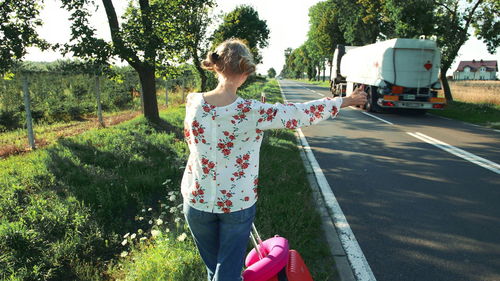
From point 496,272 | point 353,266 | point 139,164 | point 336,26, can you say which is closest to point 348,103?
point 353,266

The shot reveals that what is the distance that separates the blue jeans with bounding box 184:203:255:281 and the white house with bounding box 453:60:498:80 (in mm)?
125982

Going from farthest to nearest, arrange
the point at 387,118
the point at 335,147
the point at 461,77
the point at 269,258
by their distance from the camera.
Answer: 1. the point at 461,77
2. the point at 387,118
3. the point at 335,147
4. the point at 269,258

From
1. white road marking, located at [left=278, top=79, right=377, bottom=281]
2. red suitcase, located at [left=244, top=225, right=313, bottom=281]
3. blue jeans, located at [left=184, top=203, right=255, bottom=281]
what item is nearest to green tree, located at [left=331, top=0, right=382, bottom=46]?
white road marking, located at [left=278, top=79, right=377, bottom=281]

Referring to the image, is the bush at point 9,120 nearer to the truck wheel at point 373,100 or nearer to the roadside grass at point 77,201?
the roadside grass at point 77,201

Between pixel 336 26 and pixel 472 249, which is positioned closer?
pixel 472 249

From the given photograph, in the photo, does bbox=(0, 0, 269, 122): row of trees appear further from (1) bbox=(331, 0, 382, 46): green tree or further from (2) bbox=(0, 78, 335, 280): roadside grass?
(1) bbox=(331, 0, 382, 46): green tree

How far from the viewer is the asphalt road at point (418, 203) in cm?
312

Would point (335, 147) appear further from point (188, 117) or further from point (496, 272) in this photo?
point (188, 117)

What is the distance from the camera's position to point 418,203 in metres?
4.47

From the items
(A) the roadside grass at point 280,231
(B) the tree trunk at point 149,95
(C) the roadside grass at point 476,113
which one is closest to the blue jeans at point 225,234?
(A) the roadside grass at point 280,231

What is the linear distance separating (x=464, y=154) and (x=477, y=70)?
410ft

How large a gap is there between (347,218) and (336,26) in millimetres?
44392

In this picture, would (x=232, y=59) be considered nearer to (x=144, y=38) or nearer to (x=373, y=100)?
(x=144, y=38)

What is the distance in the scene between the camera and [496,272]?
2.95m
